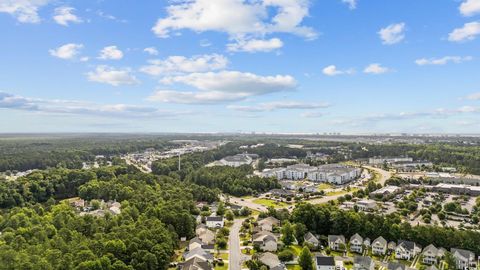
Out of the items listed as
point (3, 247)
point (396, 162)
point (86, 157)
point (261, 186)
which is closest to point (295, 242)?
point (3, 247)

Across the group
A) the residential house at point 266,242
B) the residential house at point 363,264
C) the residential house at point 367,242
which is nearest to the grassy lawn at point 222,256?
the residential house at point 266,242

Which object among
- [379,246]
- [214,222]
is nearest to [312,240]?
[379,246]

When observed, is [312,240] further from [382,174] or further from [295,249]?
[382,174]

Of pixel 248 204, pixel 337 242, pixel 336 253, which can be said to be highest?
pixel 337 242

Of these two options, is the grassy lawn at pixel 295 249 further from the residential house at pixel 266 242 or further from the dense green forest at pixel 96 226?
the dense green forest at pixel 96 226

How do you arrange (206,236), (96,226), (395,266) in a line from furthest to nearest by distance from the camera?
1. (206,236)
2. (96,226)
3. (395,266)
